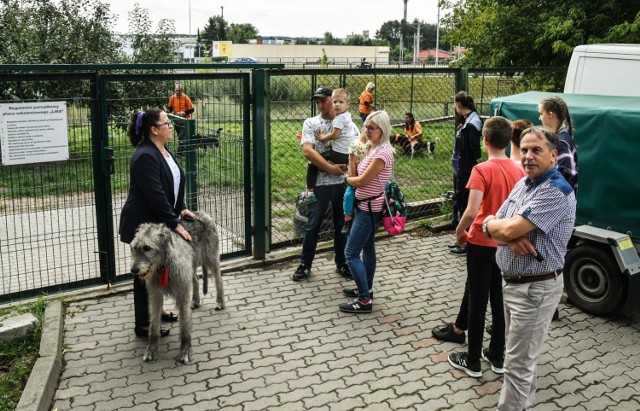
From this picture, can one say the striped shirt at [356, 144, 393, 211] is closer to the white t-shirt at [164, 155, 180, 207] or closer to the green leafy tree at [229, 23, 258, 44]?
the white t-shirt at [164, 155, 180, 207]

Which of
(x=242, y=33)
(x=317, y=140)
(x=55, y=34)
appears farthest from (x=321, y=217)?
(x=242, y=33)

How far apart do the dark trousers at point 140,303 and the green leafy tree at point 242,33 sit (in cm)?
9488

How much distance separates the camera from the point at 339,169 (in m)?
6.67

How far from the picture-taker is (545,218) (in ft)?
12.2

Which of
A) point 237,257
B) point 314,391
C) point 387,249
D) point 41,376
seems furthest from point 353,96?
point 41,376

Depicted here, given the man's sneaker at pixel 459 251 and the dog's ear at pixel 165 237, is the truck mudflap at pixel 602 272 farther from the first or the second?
the dog's ear at pixel 165 237

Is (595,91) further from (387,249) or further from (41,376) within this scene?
(41,376)

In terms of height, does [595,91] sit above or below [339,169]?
above

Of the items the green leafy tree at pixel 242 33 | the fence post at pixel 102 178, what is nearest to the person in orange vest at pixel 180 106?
the fence post at pixel 102 178

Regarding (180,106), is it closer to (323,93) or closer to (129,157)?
(129,157)

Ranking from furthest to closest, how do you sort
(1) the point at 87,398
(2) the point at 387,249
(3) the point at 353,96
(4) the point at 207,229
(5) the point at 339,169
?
1. (3) the point at 353,96
2. (2) the point at 387,249
3. (5) the point at 339,169
4. (4) the point at 207,229
5. (1) the point at 87,398

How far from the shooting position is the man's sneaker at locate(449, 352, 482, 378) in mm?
5020

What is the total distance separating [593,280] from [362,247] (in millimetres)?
2409

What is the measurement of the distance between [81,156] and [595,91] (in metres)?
5.96
